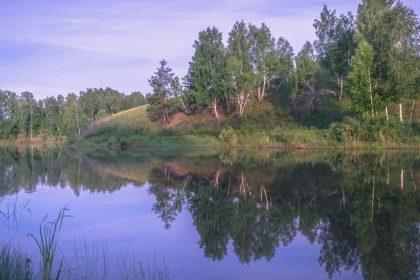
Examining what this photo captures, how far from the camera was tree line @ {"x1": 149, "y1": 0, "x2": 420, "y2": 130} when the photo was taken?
39.7 meters

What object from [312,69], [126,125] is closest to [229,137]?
[312,69]

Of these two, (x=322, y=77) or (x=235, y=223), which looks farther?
(x=322, y=77)

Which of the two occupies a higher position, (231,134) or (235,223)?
(231,134)

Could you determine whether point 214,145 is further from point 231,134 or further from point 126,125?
point 126,125

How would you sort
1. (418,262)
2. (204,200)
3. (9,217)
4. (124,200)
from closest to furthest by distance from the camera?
(418,262) < (9,217) < (204,200) < (124,200)

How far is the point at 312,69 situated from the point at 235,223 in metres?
41.8

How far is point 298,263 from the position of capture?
9.23 metres

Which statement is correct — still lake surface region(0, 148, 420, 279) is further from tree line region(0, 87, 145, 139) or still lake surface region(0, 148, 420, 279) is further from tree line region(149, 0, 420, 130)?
tree line region(0, 87, 145, 139)

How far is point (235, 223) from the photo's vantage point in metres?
12.5

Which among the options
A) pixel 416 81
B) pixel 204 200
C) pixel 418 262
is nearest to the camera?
pixel 418 262

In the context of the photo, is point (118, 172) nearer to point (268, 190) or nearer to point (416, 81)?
point (268, 190)

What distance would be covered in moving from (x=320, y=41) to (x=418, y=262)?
49.5m

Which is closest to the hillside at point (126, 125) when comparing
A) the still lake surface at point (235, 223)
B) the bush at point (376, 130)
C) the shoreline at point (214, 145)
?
the shoreline at point (214, 145)

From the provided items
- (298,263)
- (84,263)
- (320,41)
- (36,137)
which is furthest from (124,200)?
(36,137)
